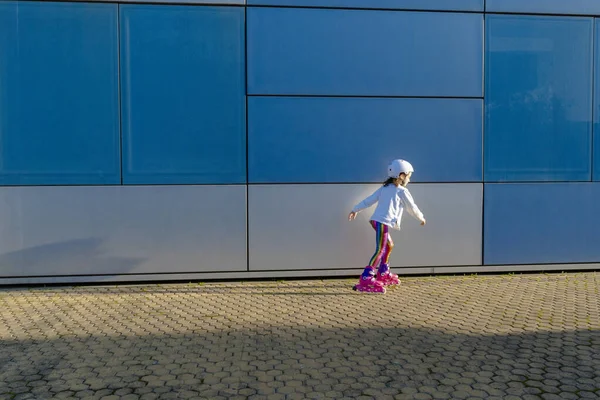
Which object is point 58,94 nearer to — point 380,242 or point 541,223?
point 380,242

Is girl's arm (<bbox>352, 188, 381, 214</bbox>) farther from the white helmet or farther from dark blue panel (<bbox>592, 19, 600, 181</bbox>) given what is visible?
dark blue panel (<bbox>592, 19, 600, 181</bbox>)

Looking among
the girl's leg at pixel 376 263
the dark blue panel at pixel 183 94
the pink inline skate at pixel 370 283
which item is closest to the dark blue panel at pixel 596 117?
the girl's leg at pixel 376 263

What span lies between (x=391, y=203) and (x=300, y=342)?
2557 mm

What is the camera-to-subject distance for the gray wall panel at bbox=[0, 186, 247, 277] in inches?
289

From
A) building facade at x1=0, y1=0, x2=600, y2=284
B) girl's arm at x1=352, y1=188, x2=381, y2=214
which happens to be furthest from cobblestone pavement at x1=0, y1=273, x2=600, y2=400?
girl's arm at x1=352, y1=188, x2=381, y2=214

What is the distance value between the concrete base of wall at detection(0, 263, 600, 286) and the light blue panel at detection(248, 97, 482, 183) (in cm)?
127

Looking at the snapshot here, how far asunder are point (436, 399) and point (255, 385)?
4.09ft

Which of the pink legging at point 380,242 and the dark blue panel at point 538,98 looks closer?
the pink legging at point 380,242

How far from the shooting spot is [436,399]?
378 centimetres

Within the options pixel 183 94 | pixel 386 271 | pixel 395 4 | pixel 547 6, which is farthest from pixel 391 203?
pixel 547 6

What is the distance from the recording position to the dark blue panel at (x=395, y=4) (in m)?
7.55

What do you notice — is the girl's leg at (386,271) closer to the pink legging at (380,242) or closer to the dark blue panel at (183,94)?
the pink legging at (380,242)

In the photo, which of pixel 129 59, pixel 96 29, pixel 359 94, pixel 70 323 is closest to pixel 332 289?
pixel 359 94

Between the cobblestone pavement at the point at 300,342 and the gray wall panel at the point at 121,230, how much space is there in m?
0.35
